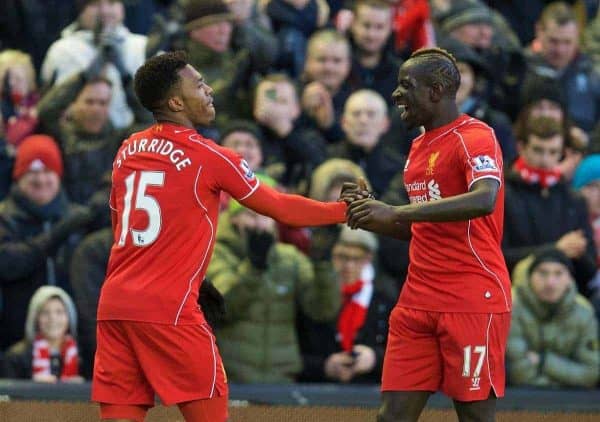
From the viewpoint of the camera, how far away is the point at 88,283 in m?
8.75

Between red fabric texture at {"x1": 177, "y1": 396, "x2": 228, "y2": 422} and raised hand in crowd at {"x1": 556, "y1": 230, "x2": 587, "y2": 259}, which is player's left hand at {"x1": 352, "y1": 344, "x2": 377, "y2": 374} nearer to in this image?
raised hand in crowd at {"x1": 556, "y1": 230, "x2": 587, "y2": 259}

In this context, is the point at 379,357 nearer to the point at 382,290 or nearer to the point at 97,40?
the point at 382,290

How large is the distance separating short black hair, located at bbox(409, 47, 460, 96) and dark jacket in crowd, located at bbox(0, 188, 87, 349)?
142 inches

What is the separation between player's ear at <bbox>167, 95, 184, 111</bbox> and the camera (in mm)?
5680

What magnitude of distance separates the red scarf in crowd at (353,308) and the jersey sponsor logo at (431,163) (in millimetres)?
2987

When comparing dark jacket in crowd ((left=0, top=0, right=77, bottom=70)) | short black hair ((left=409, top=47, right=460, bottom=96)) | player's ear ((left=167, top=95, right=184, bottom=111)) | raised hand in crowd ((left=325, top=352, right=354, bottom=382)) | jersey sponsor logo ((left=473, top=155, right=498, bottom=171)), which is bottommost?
raised hand in crowd ((left=325, top=352, right=354, bottom=382))

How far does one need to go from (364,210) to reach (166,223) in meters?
0.85

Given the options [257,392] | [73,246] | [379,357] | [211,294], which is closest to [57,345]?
[73,246]

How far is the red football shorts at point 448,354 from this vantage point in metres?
5.86

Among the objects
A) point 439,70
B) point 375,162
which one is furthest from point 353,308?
point 439,70

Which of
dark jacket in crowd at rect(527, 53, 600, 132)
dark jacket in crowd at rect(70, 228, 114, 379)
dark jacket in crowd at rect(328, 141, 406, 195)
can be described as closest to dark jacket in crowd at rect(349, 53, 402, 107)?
dark jacket in crowd at rect(328, 141, 406, 195)

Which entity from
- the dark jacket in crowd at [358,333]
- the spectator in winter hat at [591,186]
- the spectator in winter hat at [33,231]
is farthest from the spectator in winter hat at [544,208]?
the spectator in winter hat at [33,231]

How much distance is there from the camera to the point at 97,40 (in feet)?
31.7

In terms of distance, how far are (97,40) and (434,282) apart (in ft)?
14.5
